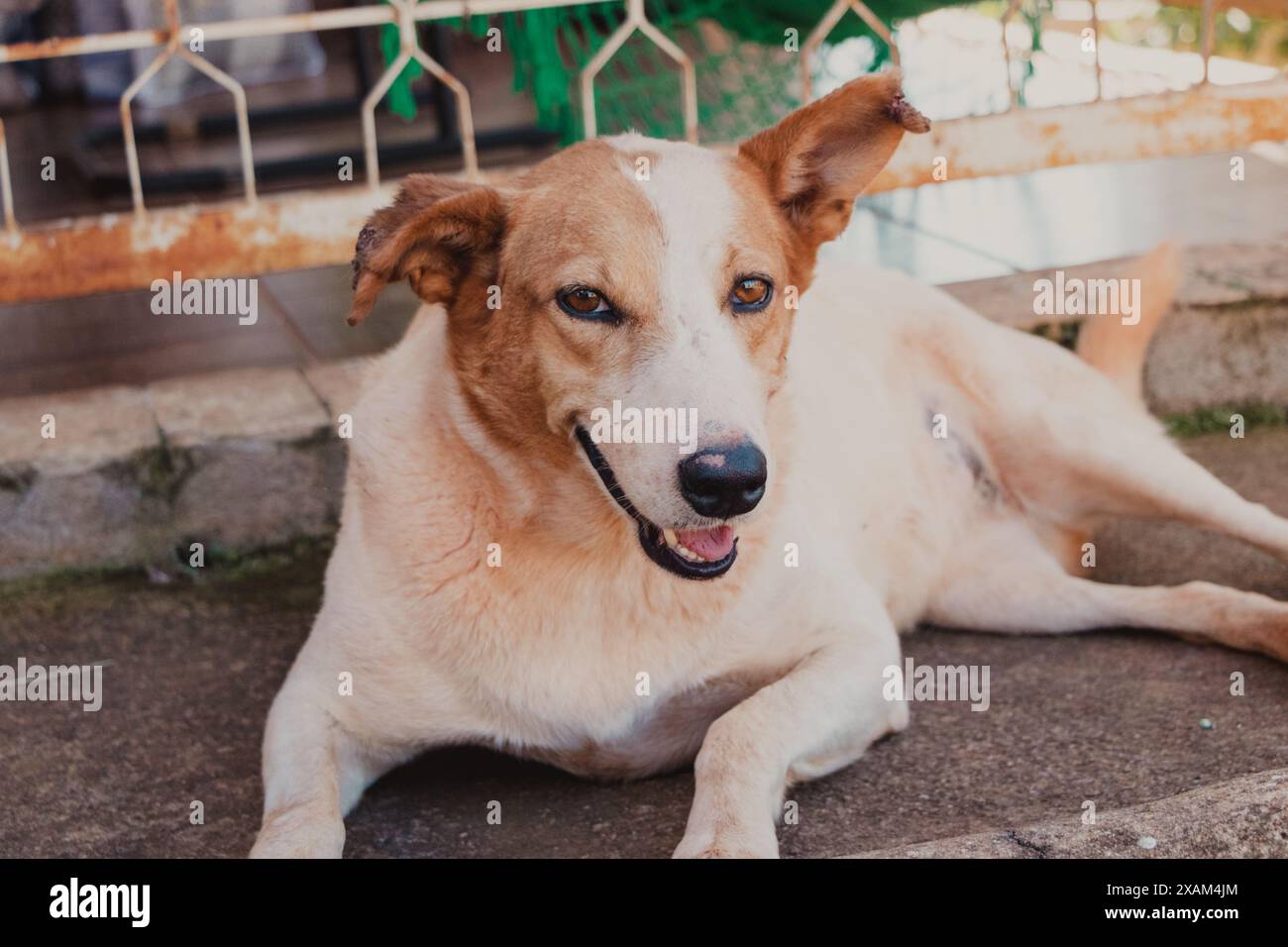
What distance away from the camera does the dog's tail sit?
154 inches

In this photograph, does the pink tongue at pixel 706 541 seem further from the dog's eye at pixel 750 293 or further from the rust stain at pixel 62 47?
the rust stain at pixel 62 47

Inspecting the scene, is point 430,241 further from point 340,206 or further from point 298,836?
point 340,206

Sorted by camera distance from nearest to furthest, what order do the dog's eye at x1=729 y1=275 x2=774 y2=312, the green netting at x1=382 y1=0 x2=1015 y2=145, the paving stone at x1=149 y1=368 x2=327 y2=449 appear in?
the dog's eye at x1=729 y1=275 x2=774 y2=312 → the paving stone at x1=149 y1=368 x2=327 y2=449 → the green netting at x1=382 y1=0 x2=1015 y2=145

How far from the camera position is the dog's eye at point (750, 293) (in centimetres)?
248

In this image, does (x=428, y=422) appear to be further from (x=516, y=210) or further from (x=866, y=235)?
(x=866, y=235)

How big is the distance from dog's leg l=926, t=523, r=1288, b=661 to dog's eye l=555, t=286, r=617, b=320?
4.52 ft

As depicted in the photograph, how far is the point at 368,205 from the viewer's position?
12.8 feet

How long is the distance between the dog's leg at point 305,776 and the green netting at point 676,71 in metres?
1.94

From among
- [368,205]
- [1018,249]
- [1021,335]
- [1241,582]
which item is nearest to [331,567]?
[368,205]

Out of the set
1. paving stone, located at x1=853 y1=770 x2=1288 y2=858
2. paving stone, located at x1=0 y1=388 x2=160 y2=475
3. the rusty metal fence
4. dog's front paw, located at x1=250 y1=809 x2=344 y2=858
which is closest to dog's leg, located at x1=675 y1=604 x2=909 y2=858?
paving stone, located at x1=853 y1=770 x2=1288 y2=858

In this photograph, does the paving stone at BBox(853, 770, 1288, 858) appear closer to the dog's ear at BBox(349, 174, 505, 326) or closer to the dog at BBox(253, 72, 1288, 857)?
the dog at BBox(253, 72, 1288, 857)

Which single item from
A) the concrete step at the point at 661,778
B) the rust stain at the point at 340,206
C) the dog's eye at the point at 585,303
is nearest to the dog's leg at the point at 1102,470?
the concrete step at the point at 661,778

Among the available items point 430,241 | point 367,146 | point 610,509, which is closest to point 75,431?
point 367,146

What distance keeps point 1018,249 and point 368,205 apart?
2.53 metres
